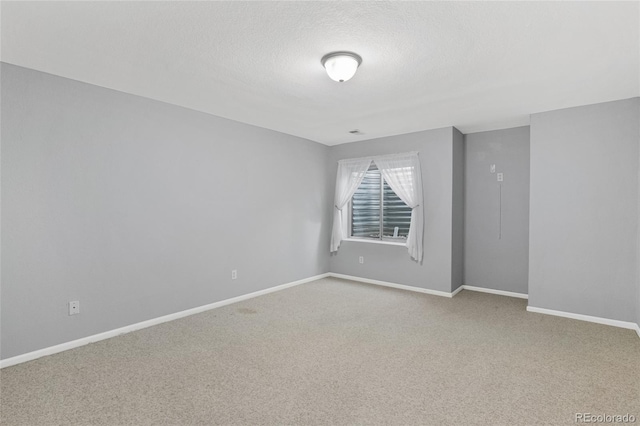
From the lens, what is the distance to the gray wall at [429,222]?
4.66 metres

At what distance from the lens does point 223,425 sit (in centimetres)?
191

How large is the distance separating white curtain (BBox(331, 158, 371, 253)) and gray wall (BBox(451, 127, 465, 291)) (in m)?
1.34

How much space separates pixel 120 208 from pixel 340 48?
8.43ft

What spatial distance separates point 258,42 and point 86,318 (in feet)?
9.37

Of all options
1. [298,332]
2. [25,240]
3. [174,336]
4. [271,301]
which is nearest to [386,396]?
[298,332]

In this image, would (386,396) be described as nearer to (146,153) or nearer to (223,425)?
(223,425)

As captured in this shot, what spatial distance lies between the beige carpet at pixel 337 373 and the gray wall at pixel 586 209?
12.7 inches

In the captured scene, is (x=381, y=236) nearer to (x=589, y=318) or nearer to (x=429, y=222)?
(x=429, y=222)

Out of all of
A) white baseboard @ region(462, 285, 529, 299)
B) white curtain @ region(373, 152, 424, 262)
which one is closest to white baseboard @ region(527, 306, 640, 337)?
white baseboard @ region(462, 285, 529, 299)

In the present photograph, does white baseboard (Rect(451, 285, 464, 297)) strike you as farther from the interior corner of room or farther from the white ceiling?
the white ceiling

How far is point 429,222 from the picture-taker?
15.9ft

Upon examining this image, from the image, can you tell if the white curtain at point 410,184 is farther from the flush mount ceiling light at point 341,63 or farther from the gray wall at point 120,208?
the flush mount ceiling light at point 341,63

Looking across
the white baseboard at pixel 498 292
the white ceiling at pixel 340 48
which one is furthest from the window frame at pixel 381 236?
the white ceiling at pixel 340 48

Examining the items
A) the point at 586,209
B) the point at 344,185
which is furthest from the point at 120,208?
the point at 586,209
